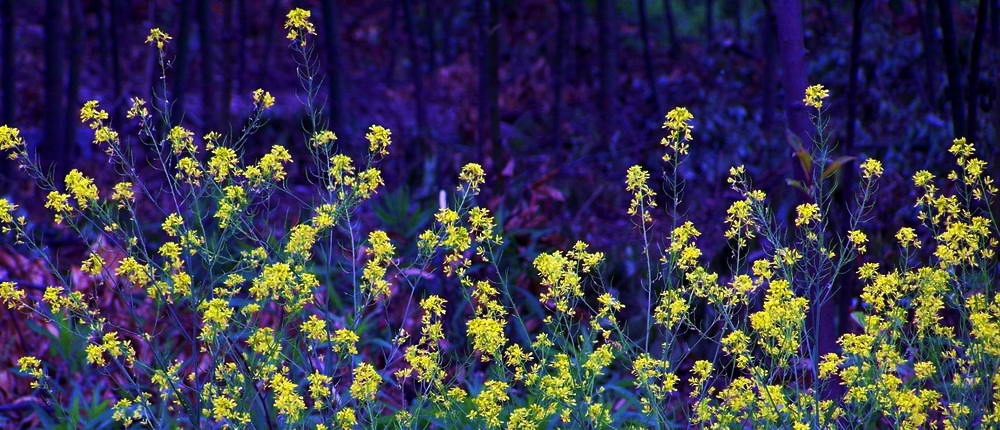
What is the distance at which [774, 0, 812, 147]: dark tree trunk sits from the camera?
3889mm

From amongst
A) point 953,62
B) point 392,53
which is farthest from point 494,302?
point 392,53

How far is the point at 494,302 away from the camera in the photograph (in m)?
3.11

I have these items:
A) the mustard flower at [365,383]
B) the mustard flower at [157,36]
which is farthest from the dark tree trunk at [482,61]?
the mustard flower at [365,383]

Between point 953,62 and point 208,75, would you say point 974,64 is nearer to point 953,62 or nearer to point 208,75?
point 953,62

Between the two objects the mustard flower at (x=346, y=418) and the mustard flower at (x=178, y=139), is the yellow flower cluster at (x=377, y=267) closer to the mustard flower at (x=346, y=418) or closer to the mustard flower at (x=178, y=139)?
the mustard flower at (x=346, y=418)

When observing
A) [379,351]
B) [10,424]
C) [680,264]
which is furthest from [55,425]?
[680,264]

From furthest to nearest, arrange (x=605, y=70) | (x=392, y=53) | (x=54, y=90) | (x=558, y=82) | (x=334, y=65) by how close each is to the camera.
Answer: (x=392, y=53), (x=605, y=70), (x=558, y=82), (x=54, y=90), (x=334, y=65)

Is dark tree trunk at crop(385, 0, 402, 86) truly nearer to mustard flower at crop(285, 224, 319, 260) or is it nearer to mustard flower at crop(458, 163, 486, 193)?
mustard flower at crop(458, 163, 486, 193)

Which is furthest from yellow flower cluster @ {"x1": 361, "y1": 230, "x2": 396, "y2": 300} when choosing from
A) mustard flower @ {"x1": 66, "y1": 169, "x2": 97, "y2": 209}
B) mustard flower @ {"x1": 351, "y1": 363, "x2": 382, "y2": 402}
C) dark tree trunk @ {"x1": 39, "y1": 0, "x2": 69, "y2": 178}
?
dark tree trunk @ {"x1": 39, "y1": 0, "x2": 69, "y2": 178}

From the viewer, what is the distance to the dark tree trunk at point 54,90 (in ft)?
23.0

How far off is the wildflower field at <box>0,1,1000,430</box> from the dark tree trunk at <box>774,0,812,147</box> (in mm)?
91

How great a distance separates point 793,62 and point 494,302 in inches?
64.7

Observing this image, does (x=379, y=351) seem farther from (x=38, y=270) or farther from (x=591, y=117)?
(x=591, y=117)

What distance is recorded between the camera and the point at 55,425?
435cm
